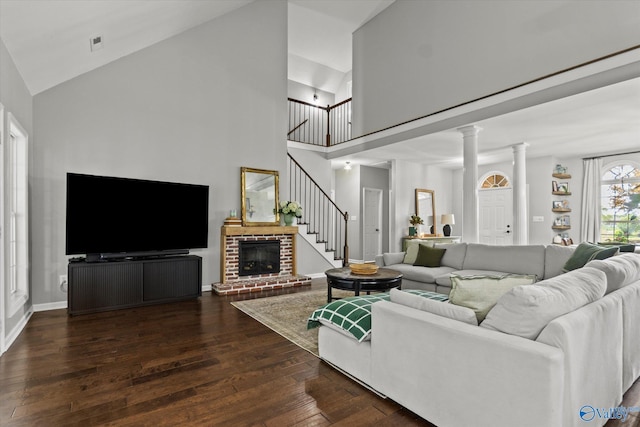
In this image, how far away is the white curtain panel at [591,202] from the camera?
702 cm

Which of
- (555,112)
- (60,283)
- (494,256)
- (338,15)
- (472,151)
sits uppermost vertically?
(338,15)

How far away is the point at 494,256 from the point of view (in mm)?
4629

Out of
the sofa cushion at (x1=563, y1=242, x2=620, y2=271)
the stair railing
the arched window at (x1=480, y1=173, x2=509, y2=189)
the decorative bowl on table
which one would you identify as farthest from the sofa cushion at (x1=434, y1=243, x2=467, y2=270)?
the arched window at (x1=480, y1=173, x2=509, y2=189)

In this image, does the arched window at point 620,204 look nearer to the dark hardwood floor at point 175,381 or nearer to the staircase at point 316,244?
the staircase at point 316,244

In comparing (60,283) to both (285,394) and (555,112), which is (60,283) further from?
(555,112)

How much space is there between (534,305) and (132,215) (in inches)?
178

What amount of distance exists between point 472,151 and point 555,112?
1.20 meters

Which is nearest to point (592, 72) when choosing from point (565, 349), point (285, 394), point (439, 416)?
point (565, 349)

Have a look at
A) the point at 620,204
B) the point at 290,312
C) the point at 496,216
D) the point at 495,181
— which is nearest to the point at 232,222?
the point at 290,312

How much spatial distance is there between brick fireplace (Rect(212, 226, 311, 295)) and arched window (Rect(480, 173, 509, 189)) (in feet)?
18.2

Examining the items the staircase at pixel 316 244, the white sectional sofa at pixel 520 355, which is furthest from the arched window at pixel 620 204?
the white sectional sofa at pixel 520 355

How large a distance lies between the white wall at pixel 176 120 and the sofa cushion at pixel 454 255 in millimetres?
3259

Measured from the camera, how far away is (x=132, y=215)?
4422 millimetres

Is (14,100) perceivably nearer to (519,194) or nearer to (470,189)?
(470,189)
